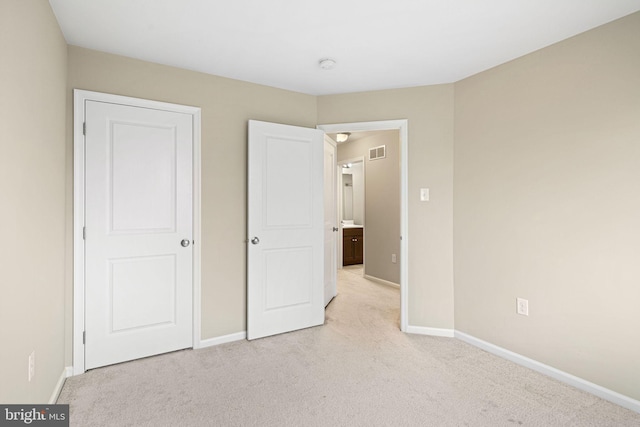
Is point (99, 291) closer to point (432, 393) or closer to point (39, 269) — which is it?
point (39, 269)

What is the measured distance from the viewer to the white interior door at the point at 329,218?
13.4 feet

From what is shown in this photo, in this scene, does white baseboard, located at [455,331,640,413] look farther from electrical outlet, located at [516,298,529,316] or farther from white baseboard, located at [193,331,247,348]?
white baseboard, located at [193,331,247,348]

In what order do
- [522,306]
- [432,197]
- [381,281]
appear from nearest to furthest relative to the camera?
[522,306], [432,197], [381,281]

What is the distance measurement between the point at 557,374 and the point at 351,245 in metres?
4.66

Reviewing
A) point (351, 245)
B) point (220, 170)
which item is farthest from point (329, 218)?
point (351, 245)

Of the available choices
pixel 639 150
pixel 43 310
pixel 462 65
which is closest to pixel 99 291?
pixel 43 310

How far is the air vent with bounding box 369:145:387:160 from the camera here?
5.33 meters

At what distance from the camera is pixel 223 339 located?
2961mm

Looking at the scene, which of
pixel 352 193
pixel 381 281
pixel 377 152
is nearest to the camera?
pixel 381 281

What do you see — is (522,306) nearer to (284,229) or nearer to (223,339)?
(284,229)

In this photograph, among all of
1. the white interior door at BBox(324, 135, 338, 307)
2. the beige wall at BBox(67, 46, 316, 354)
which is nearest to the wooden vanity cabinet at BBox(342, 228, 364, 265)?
the white interior door at BBox(324, 135, 338, 307)

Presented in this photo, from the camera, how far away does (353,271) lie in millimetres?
6254

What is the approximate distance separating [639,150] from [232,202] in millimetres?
2888

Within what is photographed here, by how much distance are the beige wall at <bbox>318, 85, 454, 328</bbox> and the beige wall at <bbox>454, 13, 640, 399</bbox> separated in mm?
108
